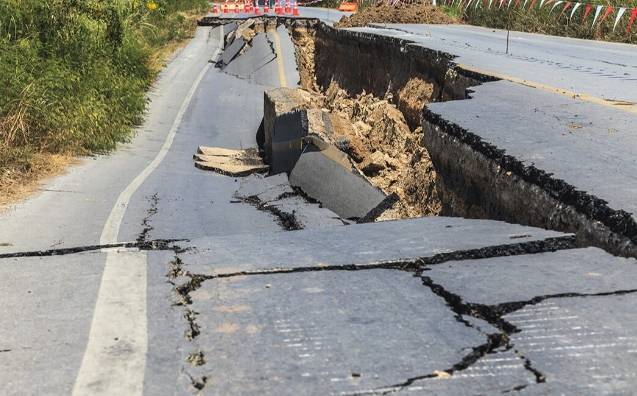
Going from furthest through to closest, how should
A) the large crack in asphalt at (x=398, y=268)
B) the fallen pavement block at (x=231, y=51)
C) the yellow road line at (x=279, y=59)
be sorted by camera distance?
the fallen pavement block at (x=231, y=51)
the yellow road line at (x=279, y=59)
the large crack in asphalt at (x=398, y=268)

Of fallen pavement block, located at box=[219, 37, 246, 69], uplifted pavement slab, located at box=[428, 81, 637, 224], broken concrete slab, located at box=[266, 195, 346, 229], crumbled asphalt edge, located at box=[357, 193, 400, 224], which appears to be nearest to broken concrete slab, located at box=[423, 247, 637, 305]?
uplifted pavement slab, located at box=[428, 81, 637, 224]

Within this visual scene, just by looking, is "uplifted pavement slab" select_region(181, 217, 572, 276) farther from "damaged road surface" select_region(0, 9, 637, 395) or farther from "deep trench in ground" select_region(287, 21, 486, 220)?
"deep trench in ground" select_region(287, 21, 486, 220)

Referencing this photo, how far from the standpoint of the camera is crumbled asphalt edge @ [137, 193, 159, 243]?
6.22 metres

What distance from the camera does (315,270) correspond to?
11.6ft

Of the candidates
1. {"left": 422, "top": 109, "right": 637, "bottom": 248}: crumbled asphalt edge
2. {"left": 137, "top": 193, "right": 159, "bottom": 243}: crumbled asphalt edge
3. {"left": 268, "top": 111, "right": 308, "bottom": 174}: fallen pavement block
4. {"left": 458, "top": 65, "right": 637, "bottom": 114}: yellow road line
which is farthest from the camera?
{"left": 268, "top": 111, "right": 308, "bottom": 174}: fallen pavement block

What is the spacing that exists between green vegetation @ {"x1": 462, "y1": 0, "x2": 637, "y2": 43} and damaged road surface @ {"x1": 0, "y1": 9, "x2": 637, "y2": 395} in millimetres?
12723

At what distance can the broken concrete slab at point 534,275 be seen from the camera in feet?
9.87

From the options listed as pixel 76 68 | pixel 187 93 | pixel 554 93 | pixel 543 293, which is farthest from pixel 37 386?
pixel 187 93

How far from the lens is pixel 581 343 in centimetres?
254

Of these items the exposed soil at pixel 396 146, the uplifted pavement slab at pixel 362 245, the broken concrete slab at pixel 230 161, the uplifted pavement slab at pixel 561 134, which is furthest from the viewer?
the broken concrete slab at pixel 230 161

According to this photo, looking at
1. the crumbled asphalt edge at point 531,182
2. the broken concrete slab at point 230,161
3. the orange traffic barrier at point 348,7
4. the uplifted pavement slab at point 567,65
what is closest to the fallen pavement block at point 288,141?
the broken concrete slab at point 230,161

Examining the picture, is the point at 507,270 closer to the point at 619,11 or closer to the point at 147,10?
the point at 619,11

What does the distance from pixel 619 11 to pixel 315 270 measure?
62.8 feet

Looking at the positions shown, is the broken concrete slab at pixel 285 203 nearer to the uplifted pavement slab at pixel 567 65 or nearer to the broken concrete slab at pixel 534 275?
the uplifted pavement slab at pixel 567 65
